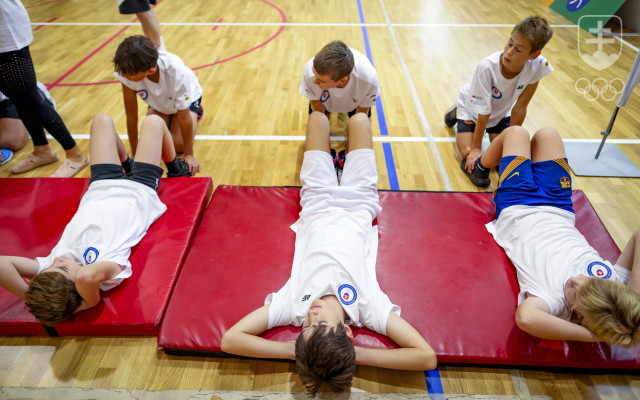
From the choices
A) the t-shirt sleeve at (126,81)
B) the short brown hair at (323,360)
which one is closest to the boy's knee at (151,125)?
the t-shirt sleeve at (126,81)

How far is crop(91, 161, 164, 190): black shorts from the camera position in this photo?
2348 millimetres

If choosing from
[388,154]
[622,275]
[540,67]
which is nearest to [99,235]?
[388,154]

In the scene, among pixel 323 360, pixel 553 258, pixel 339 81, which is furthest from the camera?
pixel 339 81

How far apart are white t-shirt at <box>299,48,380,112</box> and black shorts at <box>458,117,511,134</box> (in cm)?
84

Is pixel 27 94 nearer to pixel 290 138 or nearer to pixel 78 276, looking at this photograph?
pixel 78 276

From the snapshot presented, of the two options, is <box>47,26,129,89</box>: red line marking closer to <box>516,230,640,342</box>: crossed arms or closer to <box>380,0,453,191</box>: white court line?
<box>380,0,453,191</box>: white court line

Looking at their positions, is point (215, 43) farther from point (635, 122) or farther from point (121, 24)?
point (635, 122)

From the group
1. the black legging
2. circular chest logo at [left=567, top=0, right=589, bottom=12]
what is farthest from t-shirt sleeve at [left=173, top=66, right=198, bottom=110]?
circular chest logo at [left=567, top=0, right=589, bottom=12]

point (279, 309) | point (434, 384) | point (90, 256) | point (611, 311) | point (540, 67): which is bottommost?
point (434, 384)

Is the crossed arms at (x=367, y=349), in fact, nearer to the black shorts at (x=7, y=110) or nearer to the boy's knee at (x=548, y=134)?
the boy's knee at (x=548, y=134)

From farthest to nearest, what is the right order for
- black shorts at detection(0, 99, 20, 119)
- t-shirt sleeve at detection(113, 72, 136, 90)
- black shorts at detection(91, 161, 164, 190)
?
black shorts at detection(0, 99, 20, 119) → t-shirt sleeve at detection(113, 72, 136, 90) → black shorts at detection(91, 161, 164, 190)

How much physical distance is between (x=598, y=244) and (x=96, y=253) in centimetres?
285

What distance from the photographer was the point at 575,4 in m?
6.00

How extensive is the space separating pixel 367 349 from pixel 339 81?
65.1 inches
